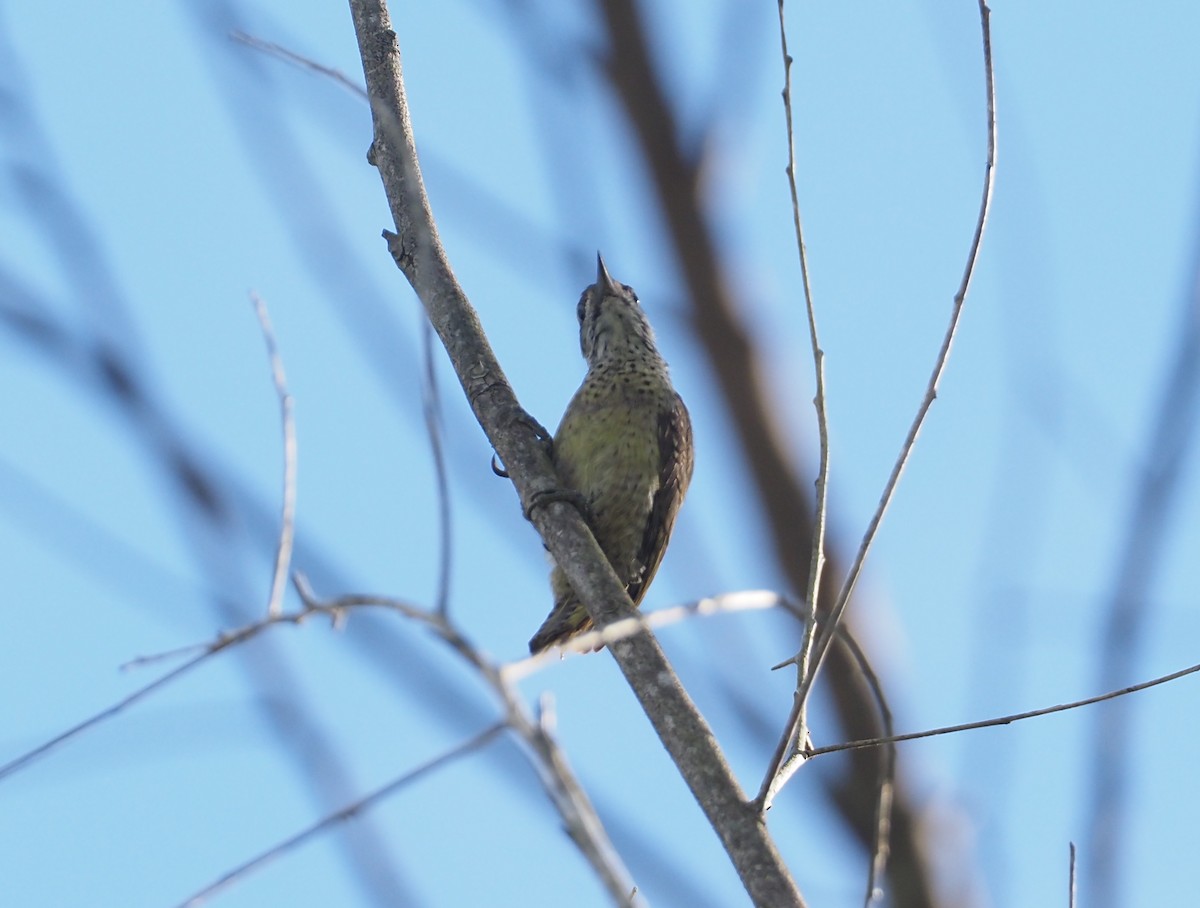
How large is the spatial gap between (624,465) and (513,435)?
1.60 meters

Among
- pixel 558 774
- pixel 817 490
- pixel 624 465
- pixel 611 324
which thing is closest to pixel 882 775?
pixel 817 490

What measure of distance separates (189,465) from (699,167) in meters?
1.33

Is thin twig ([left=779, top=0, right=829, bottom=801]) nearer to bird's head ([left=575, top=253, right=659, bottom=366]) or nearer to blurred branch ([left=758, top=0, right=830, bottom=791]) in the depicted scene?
blurred branch ([left=758, top=0, right=830, bottom=791])

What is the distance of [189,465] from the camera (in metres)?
1.87

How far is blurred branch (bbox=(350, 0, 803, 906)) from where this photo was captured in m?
2.08

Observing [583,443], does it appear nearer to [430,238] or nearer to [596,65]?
[430,238]

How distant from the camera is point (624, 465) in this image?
449 centimetres

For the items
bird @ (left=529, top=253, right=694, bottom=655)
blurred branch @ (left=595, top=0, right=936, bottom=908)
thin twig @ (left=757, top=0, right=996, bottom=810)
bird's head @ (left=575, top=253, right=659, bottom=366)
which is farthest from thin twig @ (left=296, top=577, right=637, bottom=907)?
bird's head @ (left=575, top=253, right=659, bottom=366)

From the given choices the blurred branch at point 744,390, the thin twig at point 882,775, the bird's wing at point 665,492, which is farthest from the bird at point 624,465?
the thin twig at point 882,775

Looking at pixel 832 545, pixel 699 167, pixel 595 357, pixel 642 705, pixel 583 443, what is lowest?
pixel 642 705

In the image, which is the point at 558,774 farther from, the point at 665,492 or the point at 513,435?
the point at 665,492

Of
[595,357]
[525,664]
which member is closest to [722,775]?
[525,664]

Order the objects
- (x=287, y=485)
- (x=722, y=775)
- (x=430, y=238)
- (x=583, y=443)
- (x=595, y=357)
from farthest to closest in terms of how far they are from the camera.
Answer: (x=595, y=357), (x=583, y=443), (x=430, y=238), (x=287, y=485), (x=722, y=775)

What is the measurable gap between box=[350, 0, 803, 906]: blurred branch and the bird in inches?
37.5
